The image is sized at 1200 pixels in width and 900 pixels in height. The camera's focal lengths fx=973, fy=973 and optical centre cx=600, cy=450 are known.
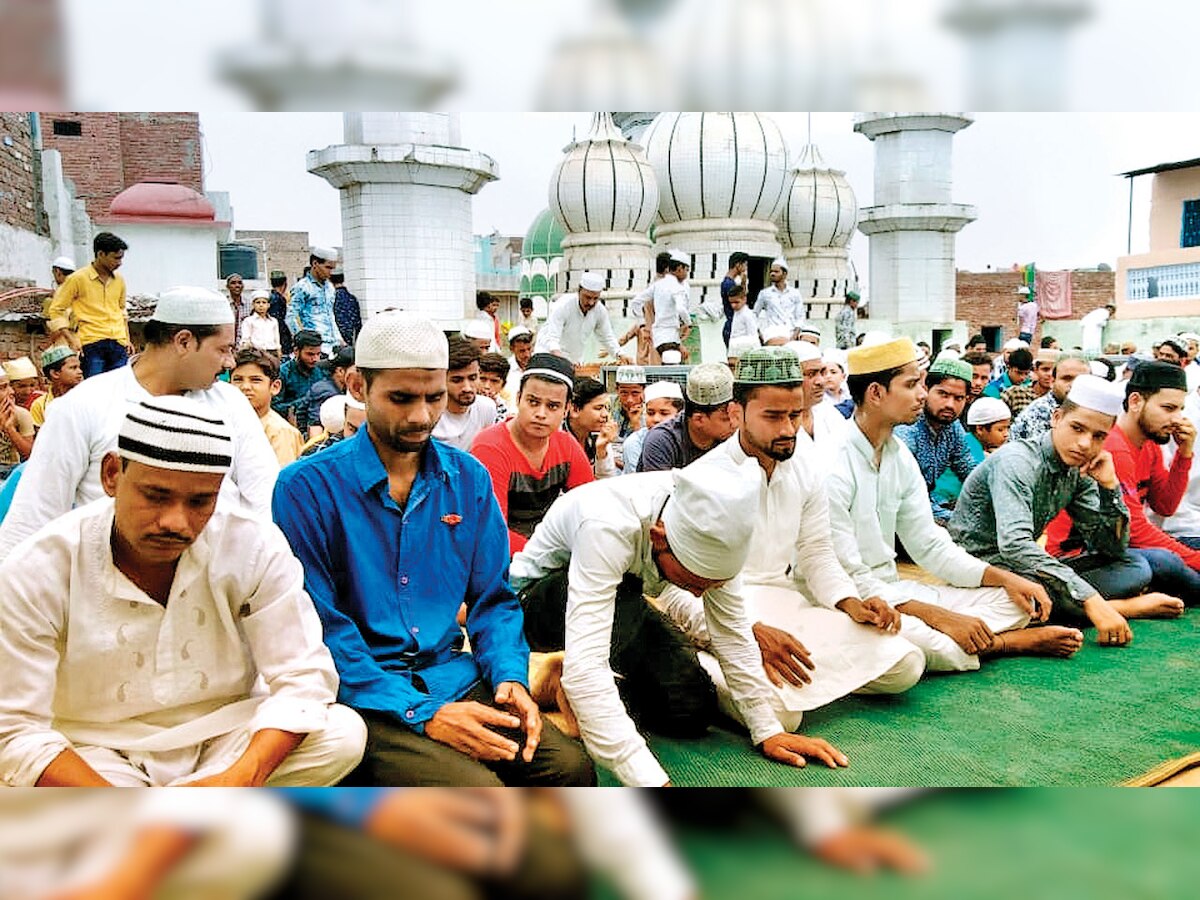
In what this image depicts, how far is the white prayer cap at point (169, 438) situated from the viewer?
5.32 ft

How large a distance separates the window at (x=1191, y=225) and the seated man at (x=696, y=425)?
1961mm

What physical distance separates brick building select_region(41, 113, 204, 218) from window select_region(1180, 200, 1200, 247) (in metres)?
3.24


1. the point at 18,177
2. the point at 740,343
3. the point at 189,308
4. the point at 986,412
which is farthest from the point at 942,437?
the point at 18,177

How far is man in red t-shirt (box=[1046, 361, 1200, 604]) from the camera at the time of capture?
11.1 feet

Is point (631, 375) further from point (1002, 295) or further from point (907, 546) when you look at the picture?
point (1002, 295)

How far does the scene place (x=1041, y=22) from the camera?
162cm

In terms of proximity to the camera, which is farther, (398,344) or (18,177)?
(18,177)

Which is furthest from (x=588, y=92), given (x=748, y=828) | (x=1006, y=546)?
(x=1006, y=546)

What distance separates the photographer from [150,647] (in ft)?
5.78

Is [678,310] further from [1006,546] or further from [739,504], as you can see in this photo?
[1006,546]

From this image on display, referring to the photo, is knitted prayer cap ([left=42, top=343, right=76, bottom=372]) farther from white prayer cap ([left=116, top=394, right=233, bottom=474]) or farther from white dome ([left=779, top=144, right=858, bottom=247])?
white dome ([left=779, top=144, right=858, bottom=247])

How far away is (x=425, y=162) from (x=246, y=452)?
2.43 feet

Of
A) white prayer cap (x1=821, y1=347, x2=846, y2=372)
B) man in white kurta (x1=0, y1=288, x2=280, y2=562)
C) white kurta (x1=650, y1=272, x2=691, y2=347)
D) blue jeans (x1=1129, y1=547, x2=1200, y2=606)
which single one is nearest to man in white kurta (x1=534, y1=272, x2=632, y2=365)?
white kurta (x1=650, y1=272, x2=691, y2=347)

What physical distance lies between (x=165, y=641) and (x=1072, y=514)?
2.94 metres
